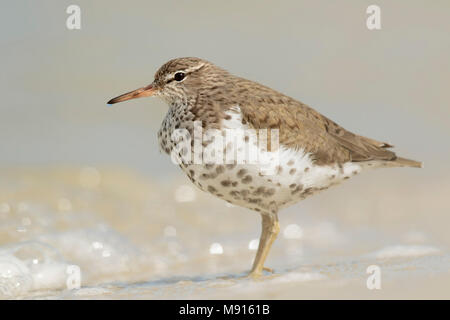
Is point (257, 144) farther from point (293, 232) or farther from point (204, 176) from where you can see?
point (293, 232)

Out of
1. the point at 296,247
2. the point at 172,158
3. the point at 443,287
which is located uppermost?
the point at 172,158

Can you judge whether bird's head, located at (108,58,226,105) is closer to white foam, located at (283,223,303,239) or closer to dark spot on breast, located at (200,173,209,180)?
dark spot on breast, located at (200,173,209,180)

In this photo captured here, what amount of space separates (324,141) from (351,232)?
3.01 metres

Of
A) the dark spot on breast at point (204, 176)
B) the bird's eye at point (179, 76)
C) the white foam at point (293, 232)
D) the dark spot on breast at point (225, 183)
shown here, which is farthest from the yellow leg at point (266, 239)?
the white foam at point (293, 232)

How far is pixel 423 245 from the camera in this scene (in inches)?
335

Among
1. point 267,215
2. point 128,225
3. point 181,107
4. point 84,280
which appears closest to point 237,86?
point 181,107

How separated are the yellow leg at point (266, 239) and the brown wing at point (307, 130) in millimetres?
787

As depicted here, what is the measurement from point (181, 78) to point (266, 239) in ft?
6.05

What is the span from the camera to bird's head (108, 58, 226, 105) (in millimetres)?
7336

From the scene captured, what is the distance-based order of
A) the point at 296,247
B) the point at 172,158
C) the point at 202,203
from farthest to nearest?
the point at 202,203
the point at 296,247
the point at 172,158

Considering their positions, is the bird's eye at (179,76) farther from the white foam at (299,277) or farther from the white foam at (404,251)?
the white foam at (404,251)

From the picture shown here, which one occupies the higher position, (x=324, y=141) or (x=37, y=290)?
(x=324, y=141)

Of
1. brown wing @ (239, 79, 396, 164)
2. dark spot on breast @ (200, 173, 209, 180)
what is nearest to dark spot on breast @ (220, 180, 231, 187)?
dark spot on breast @ (200, 173, 209, 180)

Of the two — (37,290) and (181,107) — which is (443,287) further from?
(37,290)
